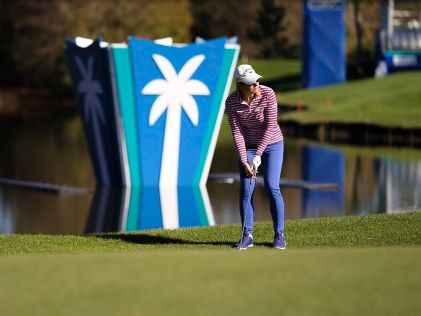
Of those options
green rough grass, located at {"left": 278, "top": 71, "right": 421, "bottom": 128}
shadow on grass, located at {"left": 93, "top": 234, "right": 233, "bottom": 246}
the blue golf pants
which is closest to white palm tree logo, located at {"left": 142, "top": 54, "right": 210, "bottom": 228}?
shadow on grass, located at {"left": 93, "top": 234, "right": 233, "bottom": 246}

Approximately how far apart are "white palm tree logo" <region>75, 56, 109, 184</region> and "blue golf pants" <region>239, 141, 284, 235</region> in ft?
39.9

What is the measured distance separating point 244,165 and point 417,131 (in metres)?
24.0

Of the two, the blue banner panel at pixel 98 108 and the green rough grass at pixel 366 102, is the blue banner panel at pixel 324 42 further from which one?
the blue banner panel at pixel 98 108

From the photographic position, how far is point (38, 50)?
73750 millimetres

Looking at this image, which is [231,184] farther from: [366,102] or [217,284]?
[366,102]

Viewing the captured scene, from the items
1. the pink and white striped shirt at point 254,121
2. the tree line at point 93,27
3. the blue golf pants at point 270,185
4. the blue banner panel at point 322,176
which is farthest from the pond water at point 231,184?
the tree line at point 93,27

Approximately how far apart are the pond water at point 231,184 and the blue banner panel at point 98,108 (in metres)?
0.97

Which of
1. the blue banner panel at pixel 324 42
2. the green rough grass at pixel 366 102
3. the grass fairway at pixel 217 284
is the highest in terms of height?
the grass fairway at pixel 217 284

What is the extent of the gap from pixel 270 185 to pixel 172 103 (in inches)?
449

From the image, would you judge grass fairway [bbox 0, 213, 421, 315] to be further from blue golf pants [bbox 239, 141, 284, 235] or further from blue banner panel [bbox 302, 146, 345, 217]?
blue banner panel [bbox 302, 146, 345, 217]

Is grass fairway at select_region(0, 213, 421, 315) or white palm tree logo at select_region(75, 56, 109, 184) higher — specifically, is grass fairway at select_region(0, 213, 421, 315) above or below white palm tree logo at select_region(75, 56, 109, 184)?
above

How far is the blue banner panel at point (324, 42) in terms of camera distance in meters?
56.1

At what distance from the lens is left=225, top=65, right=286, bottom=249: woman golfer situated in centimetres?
1142

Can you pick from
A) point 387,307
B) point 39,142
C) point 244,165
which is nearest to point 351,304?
point 387,307
